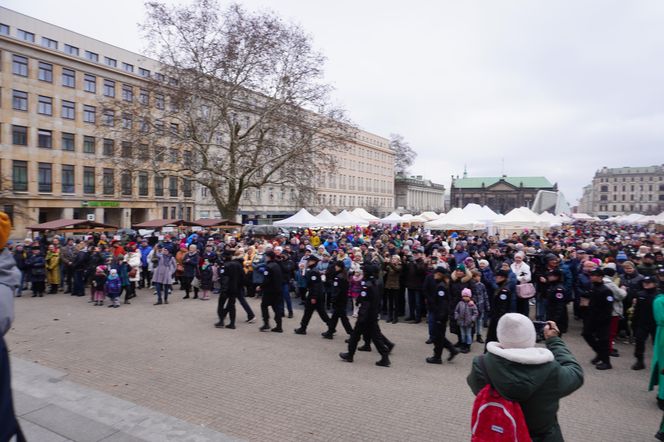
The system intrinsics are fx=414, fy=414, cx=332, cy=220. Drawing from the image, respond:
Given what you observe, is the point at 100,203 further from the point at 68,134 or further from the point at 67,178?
the point at 68,134

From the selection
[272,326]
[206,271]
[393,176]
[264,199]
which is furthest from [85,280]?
[393,176]

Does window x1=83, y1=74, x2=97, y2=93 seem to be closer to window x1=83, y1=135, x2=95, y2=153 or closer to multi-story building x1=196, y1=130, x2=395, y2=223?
window x1=83, y1=135, x2=95, y2=153

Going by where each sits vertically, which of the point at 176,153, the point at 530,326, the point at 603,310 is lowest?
the point at 603,310

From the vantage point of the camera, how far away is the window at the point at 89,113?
41.5 meters

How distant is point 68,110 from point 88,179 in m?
6.83

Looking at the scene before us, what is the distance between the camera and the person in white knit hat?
241cm

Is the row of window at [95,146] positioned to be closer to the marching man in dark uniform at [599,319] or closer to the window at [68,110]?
the window at [68,110]

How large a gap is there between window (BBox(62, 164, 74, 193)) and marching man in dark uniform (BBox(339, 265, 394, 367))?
42.2 metres

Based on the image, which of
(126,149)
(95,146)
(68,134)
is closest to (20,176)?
(68,134)

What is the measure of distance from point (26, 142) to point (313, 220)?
97.5 ft

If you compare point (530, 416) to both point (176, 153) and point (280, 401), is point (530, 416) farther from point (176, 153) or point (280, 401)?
point (176, 153)

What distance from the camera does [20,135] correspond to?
120 feet

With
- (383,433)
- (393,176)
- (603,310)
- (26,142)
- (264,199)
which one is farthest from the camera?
(393,176)

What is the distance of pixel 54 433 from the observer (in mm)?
4359
